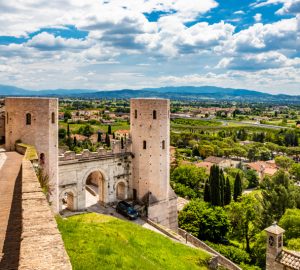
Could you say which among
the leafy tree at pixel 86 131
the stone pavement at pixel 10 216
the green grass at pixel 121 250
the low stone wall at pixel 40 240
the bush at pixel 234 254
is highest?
the low stone wall at pixel 40 240

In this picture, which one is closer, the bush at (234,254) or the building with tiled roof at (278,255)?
the building with tiled roof at (278,255)

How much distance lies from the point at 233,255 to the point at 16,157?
828 inches

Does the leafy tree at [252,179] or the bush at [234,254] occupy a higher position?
the bush at [234,254]

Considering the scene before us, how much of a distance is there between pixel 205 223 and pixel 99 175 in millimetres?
12124

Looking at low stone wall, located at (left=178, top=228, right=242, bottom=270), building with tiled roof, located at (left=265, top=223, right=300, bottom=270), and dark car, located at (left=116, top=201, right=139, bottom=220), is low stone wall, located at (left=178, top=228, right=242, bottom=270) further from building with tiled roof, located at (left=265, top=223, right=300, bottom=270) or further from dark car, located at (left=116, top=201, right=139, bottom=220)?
building with tiled roof, located at (left=265, top=223, right=300, bottom=270)

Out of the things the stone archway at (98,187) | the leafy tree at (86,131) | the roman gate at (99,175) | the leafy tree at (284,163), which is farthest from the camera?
the leafy tree at (86,131)

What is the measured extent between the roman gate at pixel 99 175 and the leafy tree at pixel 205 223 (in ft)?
22.4

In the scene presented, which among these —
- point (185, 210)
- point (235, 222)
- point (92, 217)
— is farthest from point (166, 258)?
point (235, 222)

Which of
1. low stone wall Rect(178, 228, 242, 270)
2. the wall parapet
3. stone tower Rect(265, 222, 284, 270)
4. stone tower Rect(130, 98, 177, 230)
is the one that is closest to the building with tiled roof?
stone tower Rect(265, 222, 284, 270)

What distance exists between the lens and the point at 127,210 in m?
29.6

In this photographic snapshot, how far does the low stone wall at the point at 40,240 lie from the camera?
5.67 metres

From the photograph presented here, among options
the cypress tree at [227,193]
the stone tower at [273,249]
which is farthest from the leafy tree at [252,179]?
the stone tower at [273,249]

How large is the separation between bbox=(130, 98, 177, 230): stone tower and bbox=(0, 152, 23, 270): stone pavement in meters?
14.5

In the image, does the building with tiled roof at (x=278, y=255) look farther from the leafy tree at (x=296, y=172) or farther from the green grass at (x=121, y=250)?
the leafy tree at (x=296, y=172)
